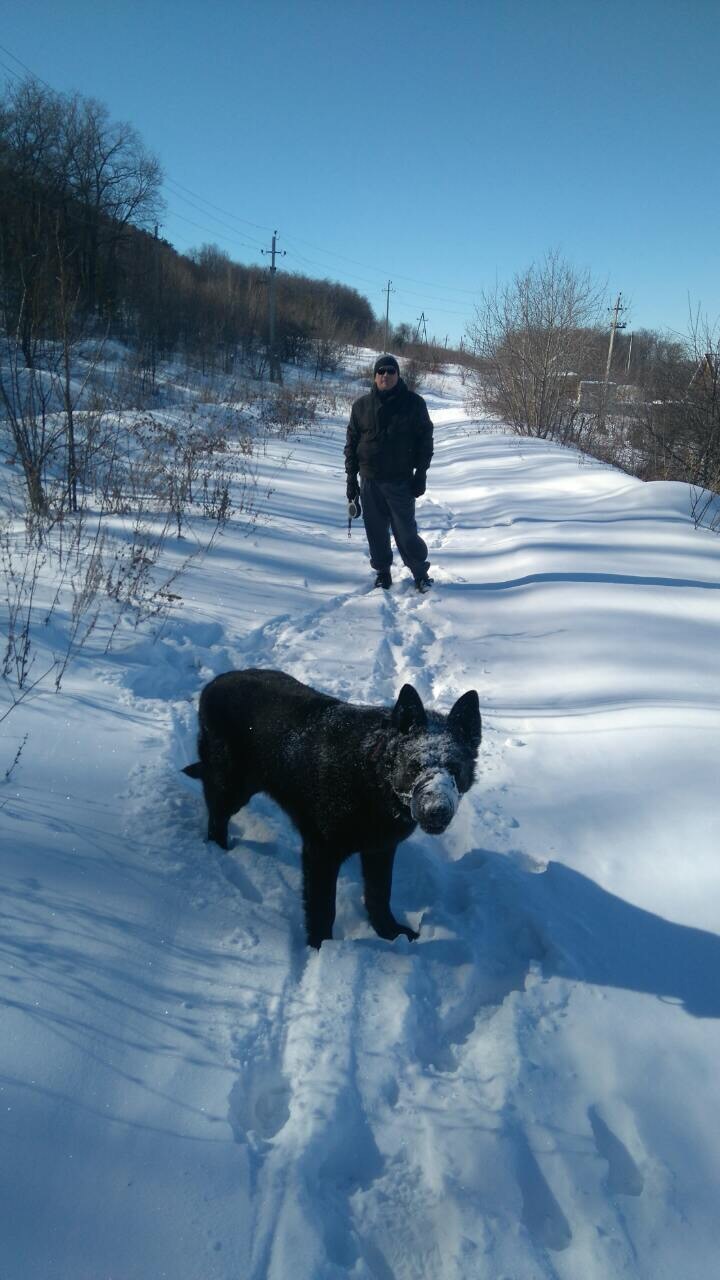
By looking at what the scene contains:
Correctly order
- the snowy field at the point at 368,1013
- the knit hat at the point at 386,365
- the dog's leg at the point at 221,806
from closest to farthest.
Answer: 1. the snowy field at the point at 368,1013
2. the dog's leg at the point at 221,806
3. the knit hat at the point at 386,365

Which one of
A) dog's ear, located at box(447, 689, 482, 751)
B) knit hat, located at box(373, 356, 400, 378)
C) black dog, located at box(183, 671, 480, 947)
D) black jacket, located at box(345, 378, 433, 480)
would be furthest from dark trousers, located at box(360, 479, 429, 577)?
dog's ear, located at box(447, 689, 482, 751)

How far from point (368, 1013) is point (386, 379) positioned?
521cm

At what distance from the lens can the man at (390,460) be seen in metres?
6.03

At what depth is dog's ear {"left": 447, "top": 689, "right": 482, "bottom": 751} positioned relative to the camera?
225 cm

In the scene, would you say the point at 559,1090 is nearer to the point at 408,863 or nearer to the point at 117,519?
the point at 408,863

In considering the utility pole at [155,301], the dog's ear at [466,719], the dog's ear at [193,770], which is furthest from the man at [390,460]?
the utility pole at [155,301]

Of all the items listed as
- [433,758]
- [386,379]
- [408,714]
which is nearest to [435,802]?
[433,758]

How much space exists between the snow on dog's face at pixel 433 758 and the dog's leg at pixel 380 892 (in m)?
0.45

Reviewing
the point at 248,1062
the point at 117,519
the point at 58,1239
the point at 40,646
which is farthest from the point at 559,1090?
the point at 117,519

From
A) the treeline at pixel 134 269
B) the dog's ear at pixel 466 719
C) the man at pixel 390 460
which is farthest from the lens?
the treeline at pixel 134 269

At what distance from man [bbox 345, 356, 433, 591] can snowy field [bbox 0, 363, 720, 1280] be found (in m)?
2.39

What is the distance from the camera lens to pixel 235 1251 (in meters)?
1.49

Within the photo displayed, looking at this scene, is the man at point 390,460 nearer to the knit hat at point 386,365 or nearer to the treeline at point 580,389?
the knit hat at point 386,365

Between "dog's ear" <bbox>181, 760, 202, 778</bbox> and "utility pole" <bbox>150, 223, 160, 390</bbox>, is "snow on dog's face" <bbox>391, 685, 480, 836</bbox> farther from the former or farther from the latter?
"utility pole" <bbox>150, 223, 160, 390</bbox>
